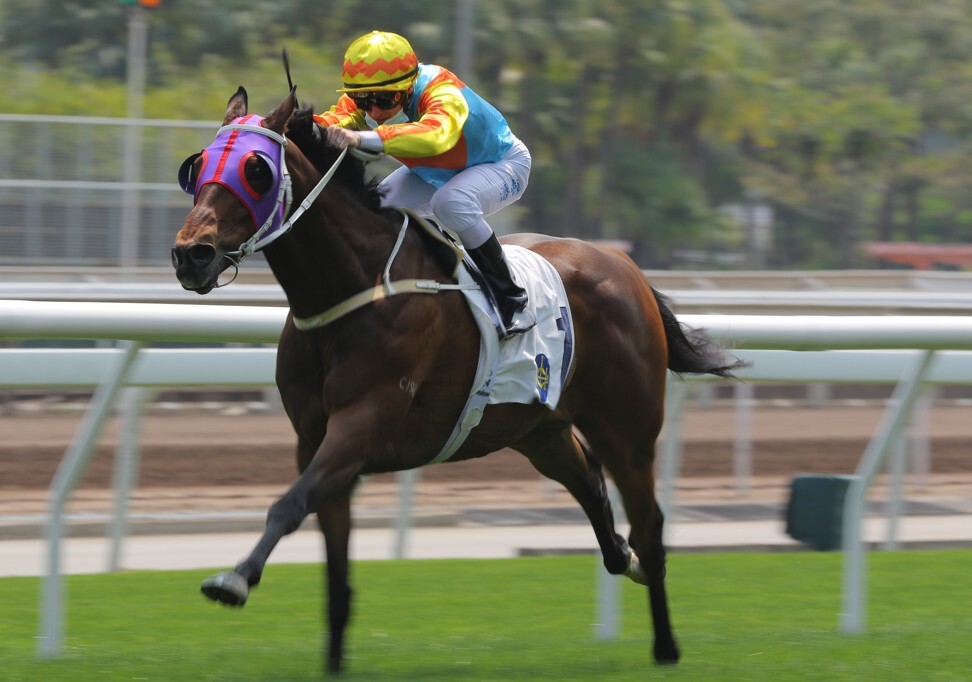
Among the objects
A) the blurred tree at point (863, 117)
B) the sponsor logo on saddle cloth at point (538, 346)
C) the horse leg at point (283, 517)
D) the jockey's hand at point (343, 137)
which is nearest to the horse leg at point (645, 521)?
the sponsor logo on saddle cloth at point (538, 346)

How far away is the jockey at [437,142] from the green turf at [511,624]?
1003 millimetres

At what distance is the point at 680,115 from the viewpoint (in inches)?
1212

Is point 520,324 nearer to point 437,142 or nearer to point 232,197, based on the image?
point 437,142

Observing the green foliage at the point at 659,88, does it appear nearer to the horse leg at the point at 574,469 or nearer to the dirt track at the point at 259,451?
the dirt track at the point at 259,451

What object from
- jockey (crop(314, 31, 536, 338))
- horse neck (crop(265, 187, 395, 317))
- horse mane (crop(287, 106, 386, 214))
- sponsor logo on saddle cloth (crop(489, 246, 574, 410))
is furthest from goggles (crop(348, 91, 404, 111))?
sponsor logo on saddle cloth (crop(489, 246, 574, 410))

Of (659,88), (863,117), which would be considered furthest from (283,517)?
(863,117)

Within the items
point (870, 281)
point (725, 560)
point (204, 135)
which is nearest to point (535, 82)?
point (870, 281)

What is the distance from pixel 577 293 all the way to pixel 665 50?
2579cm

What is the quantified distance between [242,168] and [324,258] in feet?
1.28

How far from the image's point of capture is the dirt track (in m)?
9.70

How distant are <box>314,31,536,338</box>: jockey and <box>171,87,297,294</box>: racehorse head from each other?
221 mm

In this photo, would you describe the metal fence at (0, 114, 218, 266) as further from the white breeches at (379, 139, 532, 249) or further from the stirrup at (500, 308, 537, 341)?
the stirrup at (500, 308, 537, 341)

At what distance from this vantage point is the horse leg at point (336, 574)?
13.1 ft

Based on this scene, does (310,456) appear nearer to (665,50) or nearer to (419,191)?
(419,191)
